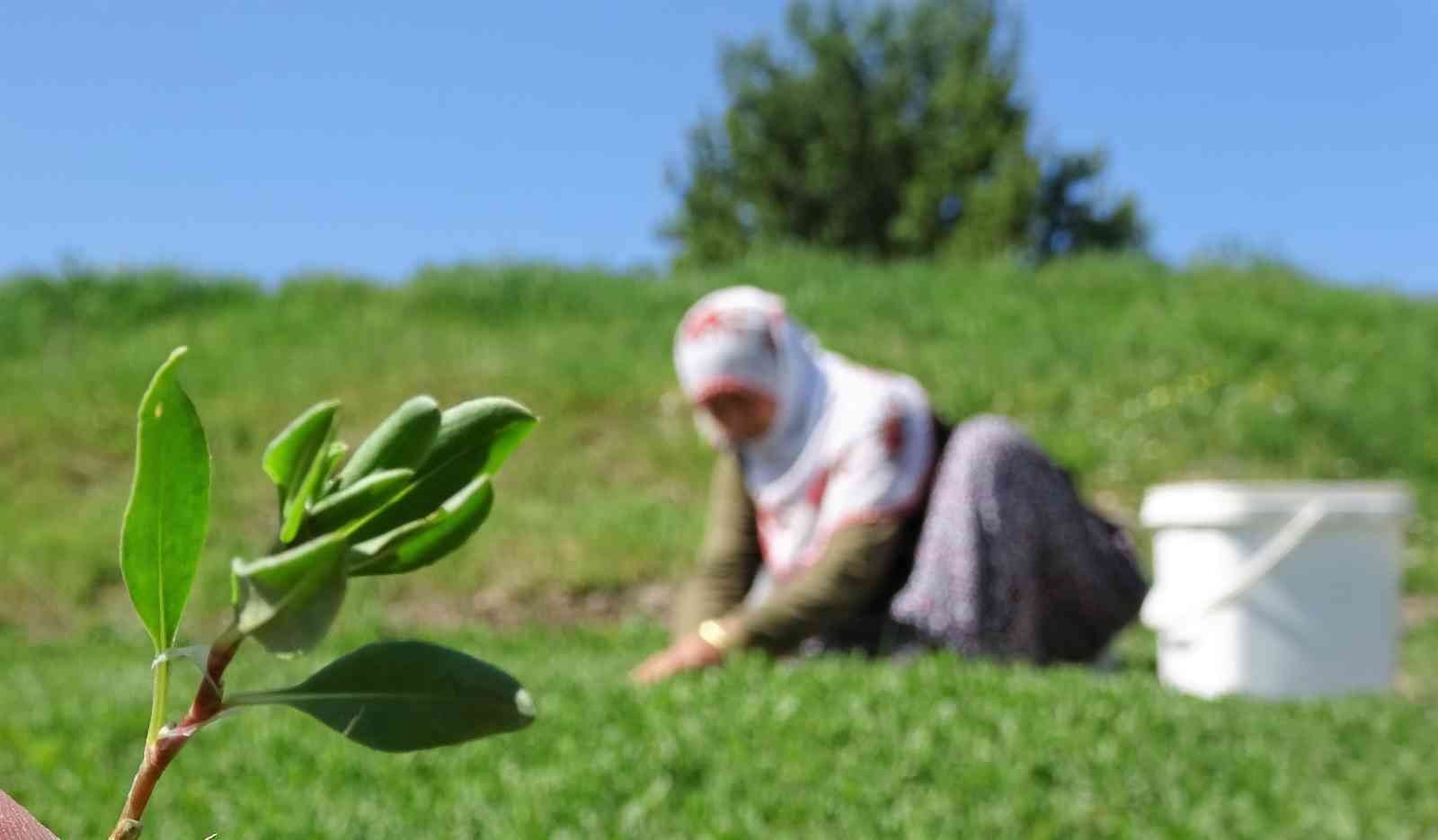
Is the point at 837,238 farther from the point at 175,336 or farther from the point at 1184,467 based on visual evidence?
the point at 1184,467

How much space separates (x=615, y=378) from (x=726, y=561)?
14.9ft

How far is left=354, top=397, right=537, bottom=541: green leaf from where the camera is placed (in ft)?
0.99

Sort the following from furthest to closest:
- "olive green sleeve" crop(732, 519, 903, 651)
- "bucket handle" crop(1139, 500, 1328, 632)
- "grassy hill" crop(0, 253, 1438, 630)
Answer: "grassy hill" crop(0, 253, 1438, 630) → "olive green sleeve" crop(732, 519, 903, 651) → "bucket handle" crop(1139, 500, 1328, 632)

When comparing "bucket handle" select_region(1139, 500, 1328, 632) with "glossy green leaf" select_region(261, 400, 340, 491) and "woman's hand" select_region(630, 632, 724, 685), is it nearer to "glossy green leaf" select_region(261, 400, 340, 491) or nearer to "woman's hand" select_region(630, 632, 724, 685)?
"woman's hand" select_region(630, 632, 724, 685)

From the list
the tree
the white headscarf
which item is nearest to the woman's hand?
the white headscarf

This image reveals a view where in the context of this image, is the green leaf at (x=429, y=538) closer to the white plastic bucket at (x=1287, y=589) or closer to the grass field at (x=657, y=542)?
the grass field at (x=657, y=542)

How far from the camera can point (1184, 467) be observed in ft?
25.7

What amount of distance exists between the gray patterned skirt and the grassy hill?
9.17 ft

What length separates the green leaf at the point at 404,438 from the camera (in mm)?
291

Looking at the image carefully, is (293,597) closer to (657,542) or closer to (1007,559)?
(1007,559)

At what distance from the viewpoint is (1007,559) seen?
401cm

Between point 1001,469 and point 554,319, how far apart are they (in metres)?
6.79

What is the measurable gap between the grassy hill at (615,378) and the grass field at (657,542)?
0.08ft

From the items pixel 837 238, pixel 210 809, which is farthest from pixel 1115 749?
pixel 837 238
